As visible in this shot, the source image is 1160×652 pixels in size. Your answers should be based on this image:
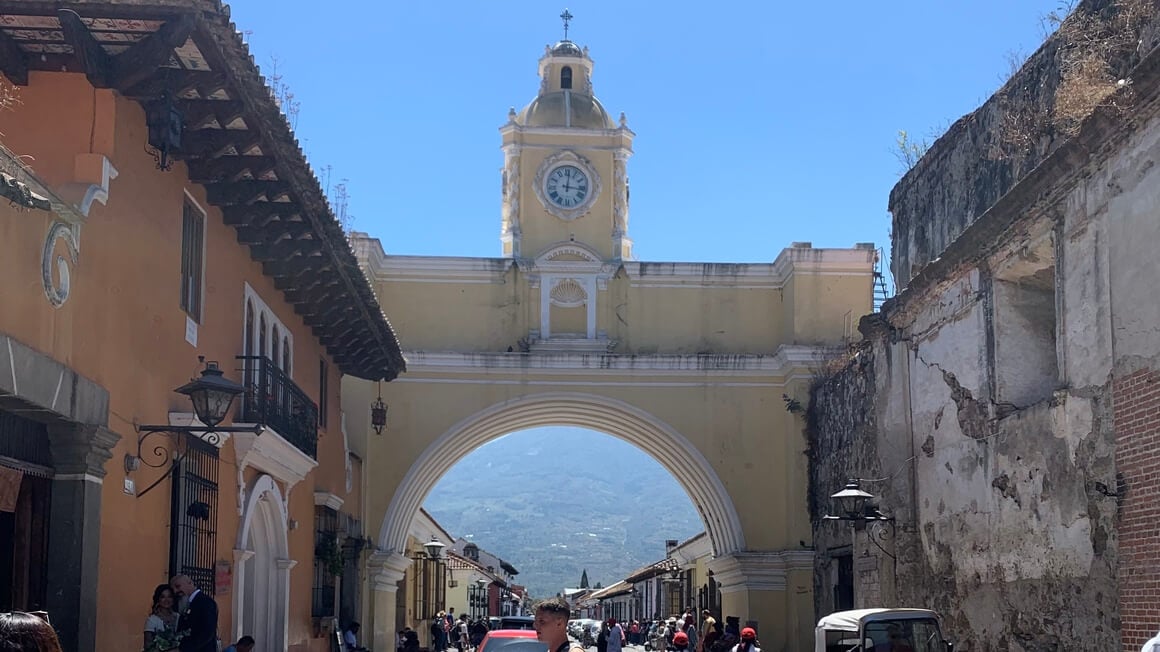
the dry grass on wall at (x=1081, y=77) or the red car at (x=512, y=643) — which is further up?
the dry grass on wall at (x=1081, y=77)

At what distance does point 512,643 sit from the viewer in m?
15.3

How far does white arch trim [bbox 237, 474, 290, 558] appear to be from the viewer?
14.6 metres

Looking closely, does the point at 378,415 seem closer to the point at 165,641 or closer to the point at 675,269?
the point at 675,269

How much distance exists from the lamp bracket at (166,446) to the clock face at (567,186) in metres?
19.0

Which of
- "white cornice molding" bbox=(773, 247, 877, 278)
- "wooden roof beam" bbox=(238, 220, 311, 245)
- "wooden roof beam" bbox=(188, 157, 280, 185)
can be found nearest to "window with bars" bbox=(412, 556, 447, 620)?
"white cornice molding" bbox=(773, 247, 877, 278)

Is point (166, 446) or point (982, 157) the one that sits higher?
point (982, 157)

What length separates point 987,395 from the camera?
45.3 feet

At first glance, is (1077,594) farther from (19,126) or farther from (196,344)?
(19,126)

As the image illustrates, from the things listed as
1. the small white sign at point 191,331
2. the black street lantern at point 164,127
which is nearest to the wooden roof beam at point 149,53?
the black street lantern at point 164,127

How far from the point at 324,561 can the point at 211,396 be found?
9.93m

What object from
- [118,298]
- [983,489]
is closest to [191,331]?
[118,298]

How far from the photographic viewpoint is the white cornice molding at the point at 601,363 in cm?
2966

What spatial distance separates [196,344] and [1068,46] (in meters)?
8.28

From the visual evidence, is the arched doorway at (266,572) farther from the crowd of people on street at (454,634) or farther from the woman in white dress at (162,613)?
→ the crowd of people on street at (454,634)
